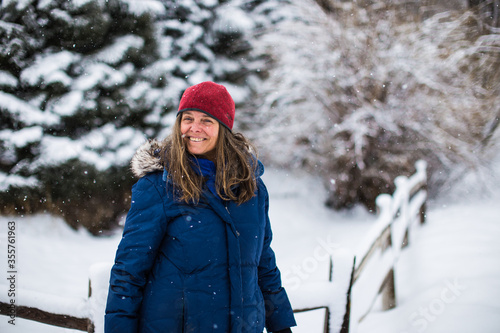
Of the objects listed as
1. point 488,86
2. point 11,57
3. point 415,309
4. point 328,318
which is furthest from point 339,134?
point 11,57

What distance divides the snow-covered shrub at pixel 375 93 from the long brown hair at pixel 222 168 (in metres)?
5.91

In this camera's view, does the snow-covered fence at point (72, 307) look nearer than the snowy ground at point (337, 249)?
Yes

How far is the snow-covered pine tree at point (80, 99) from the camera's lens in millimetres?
5395

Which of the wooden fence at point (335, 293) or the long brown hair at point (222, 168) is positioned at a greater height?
the long brown hair at point (222, 168)

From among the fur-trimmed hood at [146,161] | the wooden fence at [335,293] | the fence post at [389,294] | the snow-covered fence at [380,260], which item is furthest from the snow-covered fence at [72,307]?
the fence post at [389,294]

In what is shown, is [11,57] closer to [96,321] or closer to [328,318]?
[96,321]

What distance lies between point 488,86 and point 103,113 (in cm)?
820

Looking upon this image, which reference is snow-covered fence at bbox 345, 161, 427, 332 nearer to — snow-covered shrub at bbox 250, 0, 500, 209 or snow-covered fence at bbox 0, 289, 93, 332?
snow-covered fence at bbox 0, 289, 93, 332

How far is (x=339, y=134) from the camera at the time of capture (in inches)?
304

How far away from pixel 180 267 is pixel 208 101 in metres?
0.73

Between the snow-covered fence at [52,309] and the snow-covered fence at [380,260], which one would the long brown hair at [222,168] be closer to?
the snow-covered fence at [52,309]

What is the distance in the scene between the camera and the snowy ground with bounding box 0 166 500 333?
284 centimetres

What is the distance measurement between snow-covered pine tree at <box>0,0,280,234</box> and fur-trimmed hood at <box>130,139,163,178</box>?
15.4ft

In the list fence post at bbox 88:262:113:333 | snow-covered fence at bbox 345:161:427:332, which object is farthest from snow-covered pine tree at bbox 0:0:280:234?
fence post at bbox 88:262:113:333
